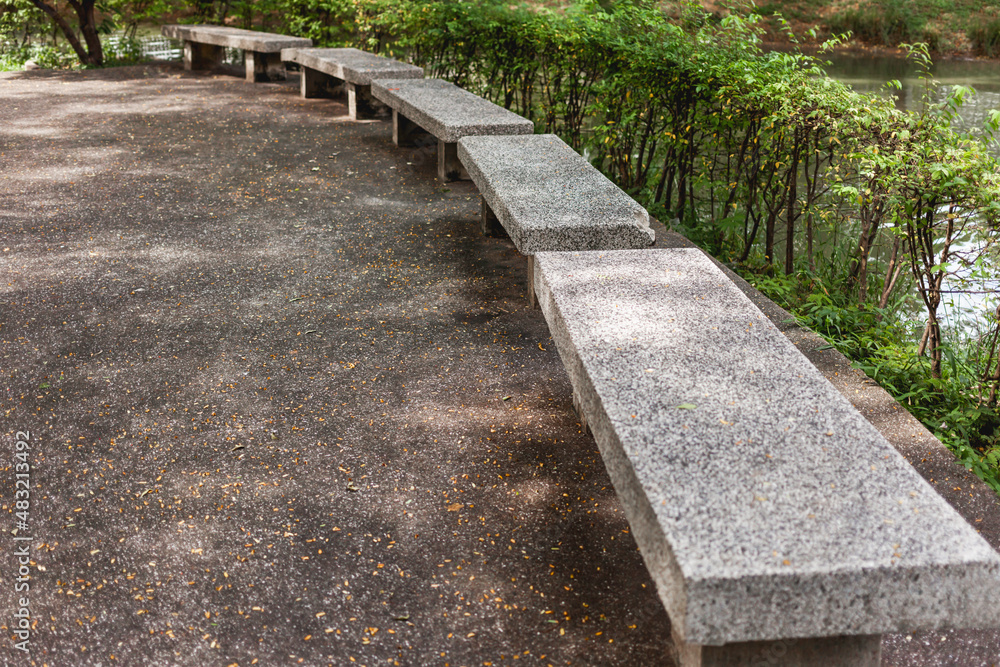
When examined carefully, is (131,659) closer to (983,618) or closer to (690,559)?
(690,559)

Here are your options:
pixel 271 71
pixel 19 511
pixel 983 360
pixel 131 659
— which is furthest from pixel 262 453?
pixel 271 71

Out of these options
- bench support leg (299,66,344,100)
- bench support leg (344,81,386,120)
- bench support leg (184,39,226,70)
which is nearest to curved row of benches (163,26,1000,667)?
bench support leg (344,81,386,120)

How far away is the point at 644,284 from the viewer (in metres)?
3.00

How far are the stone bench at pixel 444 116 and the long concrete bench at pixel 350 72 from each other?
1.24 ft

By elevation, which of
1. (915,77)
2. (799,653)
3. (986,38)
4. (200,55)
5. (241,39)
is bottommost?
(799,653)

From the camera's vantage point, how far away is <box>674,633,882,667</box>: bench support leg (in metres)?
1.79

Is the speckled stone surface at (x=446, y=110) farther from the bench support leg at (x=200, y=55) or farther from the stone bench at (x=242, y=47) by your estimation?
the bench support leg at (x=200, y=55)

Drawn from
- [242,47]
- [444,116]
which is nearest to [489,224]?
[444,116]

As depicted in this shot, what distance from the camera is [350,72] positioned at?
26.9ft

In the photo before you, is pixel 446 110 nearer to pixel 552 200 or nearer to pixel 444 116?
pixel 444 116

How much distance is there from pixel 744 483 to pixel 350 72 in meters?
7.30

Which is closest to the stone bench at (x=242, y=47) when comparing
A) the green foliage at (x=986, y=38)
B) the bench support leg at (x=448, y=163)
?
the bench support leg at (x=448, y=163)

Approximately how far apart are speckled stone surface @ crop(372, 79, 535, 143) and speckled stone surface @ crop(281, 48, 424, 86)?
0.28 m

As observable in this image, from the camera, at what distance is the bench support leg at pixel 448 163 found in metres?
6.27
